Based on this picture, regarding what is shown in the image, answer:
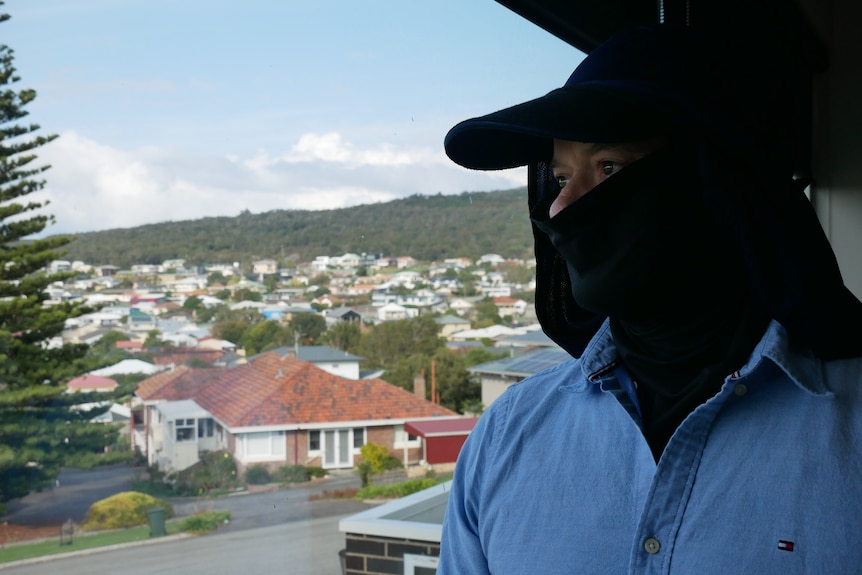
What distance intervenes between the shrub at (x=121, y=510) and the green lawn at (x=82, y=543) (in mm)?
23

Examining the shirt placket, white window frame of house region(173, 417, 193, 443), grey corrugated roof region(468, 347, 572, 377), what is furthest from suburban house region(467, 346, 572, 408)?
the shirt placket

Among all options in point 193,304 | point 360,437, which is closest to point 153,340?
point 193,304

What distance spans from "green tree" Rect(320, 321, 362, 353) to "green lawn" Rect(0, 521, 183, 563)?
0.64m

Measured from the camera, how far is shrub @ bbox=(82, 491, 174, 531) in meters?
1.76

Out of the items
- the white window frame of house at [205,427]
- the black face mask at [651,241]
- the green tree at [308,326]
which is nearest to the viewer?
the black face mask at [651,241]

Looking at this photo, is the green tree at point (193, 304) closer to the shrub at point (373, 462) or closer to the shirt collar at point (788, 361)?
the shrub at point (373, 462)

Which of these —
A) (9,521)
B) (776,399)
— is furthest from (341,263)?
(776,399)

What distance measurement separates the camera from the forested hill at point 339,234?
181 cm

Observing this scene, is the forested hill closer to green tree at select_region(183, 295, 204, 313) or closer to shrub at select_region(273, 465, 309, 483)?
green tree at select_region(183, 295, 204, 313)

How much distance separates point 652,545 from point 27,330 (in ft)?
4.06

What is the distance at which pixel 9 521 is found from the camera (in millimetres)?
1579

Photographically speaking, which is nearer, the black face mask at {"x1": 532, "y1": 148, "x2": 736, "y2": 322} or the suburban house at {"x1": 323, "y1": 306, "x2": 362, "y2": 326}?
the black face mask at {"x1": 532, "y1": 148, "x2": 736, "y2": 322}

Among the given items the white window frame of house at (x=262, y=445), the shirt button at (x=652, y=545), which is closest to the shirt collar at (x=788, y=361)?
the shirt button at (x=652, y=545)

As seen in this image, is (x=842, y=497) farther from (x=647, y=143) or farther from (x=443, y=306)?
(x=443, y=306)
